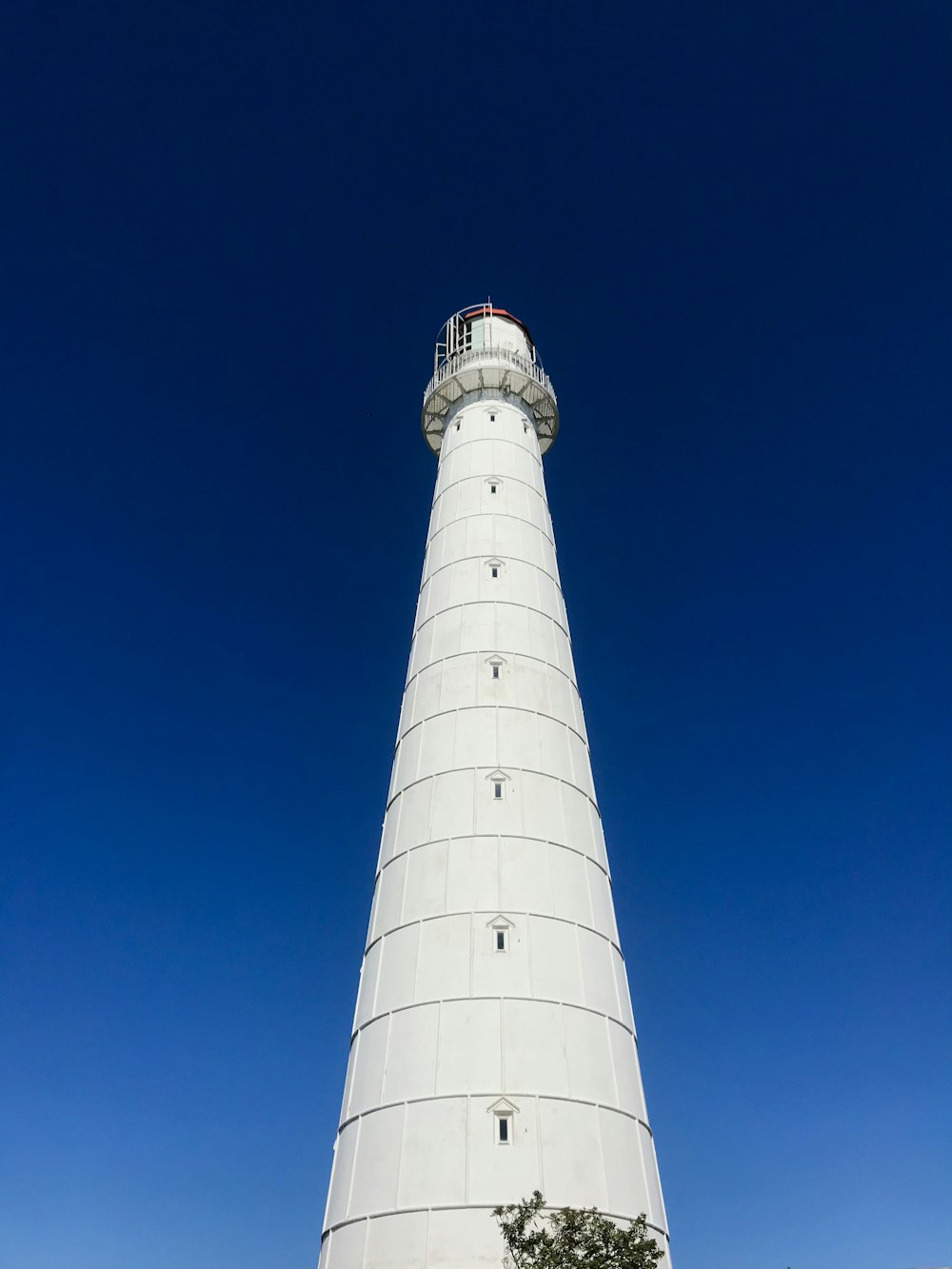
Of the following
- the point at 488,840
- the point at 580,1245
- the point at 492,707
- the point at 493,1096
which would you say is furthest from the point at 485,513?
the point at 580,1245

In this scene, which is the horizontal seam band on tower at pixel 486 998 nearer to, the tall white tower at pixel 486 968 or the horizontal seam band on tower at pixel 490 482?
the tall white tower at pixel 486 968

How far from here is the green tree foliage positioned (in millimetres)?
12234

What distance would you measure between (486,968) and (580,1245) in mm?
6979

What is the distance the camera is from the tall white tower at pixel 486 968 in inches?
664

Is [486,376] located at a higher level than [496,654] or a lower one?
higher

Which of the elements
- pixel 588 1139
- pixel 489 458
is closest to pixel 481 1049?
pixel 588 1139

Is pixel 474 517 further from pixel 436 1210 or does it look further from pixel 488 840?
pixel 436 1210

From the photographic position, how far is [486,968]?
19.5m

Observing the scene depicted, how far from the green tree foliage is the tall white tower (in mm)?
3446

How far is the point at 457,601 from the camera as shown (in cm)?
2838

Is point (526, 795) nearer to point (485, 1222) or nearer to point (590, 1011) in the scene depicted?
point (590, 1011)

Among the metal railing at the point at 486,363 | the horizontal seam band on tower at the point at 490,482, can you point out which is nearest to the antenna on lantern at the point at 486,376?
the metal railing at the point at 486,363

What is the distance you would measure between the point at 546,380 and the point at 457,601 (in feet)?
54.5

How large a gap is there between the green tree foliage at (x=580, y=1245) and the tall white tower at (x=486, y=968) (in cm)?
345
